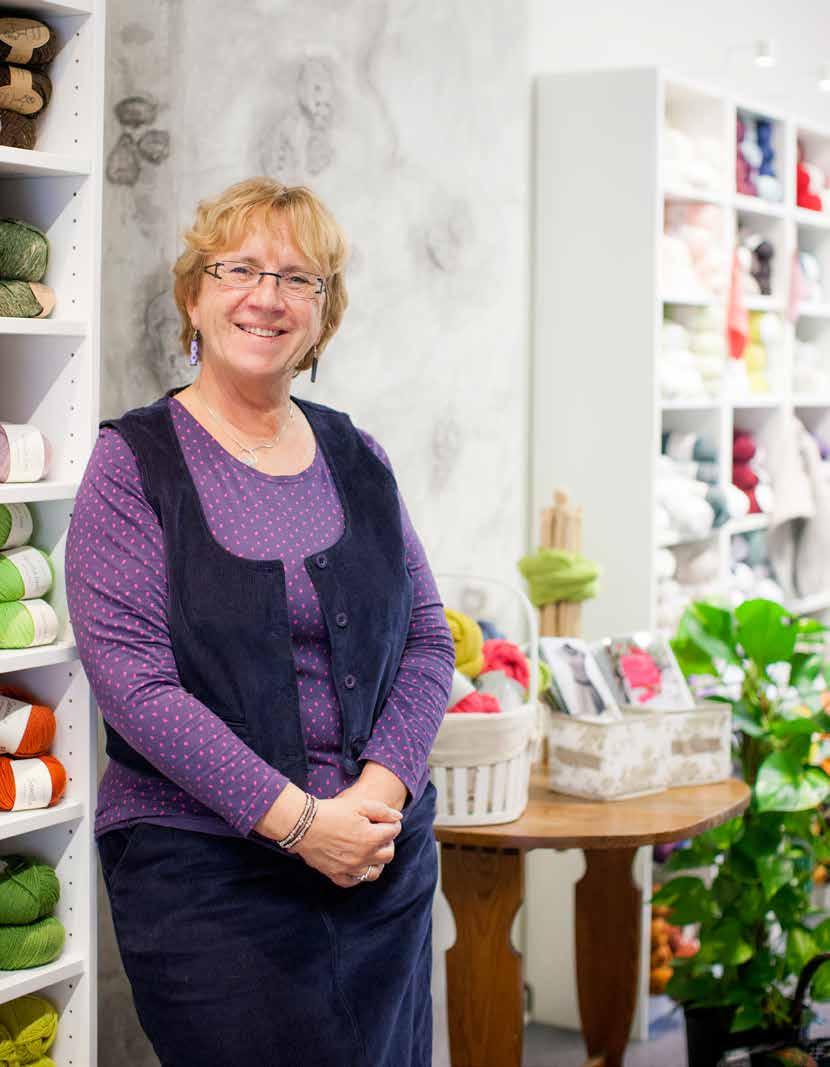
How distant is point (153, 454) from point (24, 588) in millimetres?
258

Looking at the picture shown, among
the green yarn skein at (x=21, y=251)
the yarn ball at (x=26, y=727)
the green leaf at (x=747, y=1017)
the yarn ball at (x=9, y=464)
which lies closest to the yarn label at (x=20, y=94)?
the green yarn skein at (x=21, y=251)

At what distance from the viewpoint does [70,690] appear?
1.91 m

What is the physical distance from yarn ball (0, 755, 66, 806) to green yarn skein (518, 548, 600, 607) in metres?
1.12

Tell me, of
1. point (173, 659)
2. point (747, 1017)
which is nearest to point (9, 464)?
point (173, 659)

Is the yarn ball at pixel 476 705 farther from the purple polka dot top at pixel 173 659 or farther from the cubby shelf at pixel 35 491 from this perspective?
the cubby shelf at pixel 35 491

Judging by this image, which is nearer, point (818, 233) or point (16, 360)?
point (16, 360)

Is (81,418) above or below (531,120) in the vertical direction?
below

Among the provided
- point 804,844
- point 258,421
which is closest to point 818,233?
point 804,844

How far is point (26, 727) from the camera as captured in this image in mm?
1862

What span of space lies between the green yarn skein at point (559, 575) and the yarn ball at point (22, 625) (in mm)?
1144

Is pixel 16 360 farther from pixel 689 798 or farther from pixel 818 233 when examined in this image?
pixel 818 233

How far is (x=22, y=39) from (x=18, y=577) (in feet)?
2.15

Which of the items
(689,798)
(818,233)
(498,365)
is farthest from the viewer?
(818,233)

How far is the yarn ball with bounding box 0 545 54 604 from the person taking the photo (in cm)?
182
